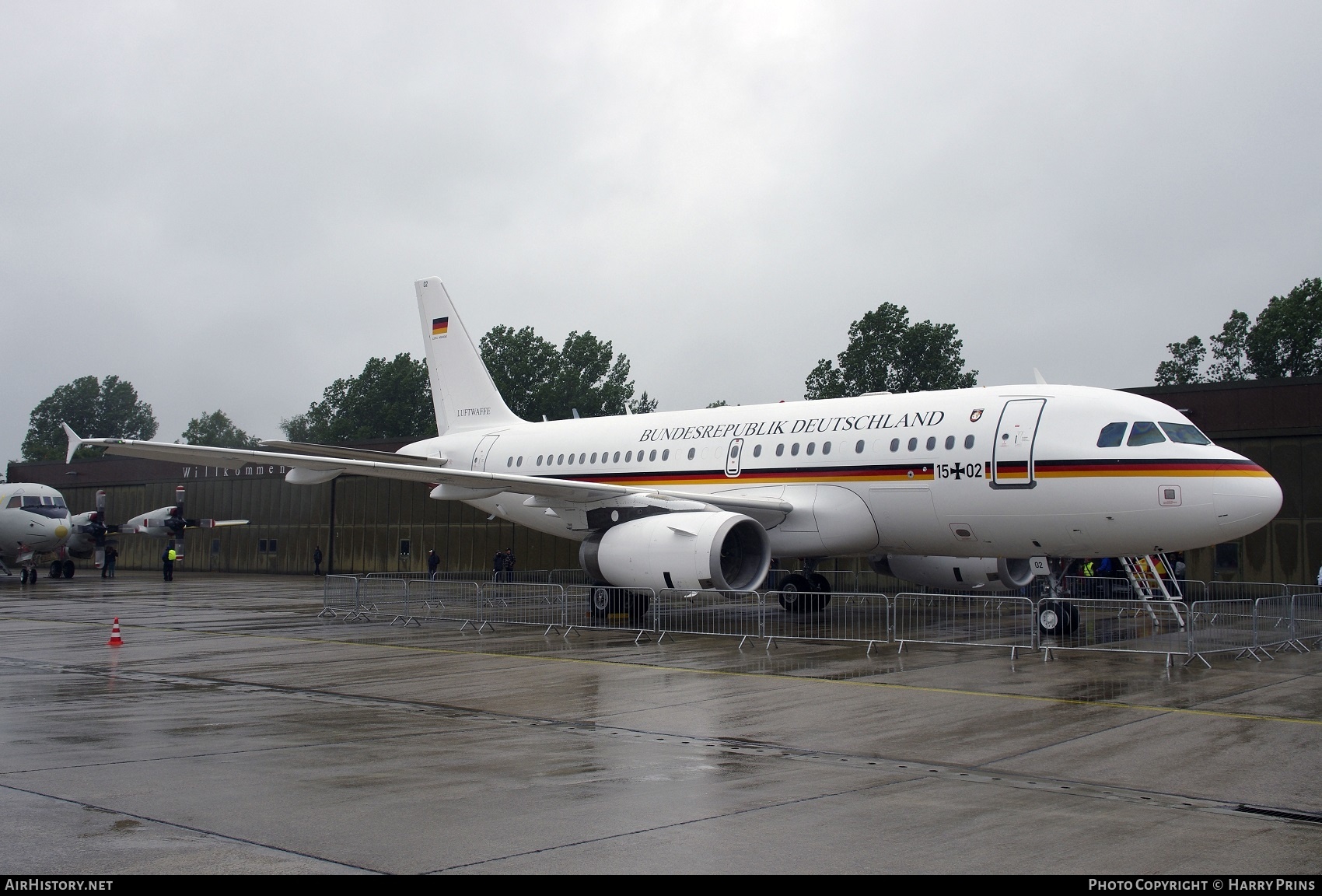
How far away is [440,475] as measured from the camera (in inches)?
785

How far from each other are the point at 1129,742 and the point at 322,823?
→ 20.8 ft

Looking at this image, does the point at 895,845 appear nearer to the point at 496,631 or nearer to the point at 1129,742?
the point at 1129,742

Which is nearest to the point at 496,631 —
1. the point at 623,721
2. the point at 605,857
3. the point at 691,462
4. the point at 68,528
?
the point at 691,462

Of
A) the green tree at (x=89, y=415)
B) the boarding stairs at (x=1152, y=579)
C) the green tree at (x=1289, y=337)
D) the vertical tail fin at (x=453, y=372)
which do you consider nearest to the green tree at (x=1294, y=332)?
the green tree at (x=1289, y=337)

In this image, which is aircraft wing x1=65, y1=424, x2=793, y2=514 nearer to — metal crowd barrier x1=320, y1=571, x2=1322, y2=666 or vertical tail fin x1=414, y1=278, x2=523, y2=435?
metal crowd barrier x1=320, y1=571, x2=1322, y2=666

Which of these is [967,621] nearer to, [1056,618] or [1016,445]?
[1056,618]

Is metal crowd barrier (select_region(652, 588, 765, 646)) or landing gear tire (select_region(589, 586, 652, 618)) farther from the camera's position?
landing gear tire (select_region(589, 586, 652, 618))

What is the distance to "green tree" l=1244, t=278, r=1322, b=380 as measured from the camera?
67.8 metres

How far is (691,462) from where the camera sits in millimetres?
22656

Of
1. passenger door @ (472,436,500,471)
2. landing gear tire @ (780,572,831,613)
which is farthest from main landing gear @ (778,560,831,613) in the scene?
passenger door @ (472,436,500,471)

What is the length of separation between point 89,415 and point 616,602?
147 metres

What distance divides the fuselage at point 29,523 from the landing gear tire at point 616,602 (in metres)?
26.1

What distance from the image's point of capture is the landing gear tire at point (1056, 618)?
16469 millimetres

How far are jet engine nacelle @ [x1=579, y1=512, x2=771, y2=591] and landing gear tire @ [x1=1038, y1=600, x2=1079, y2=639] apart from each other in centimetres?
458
